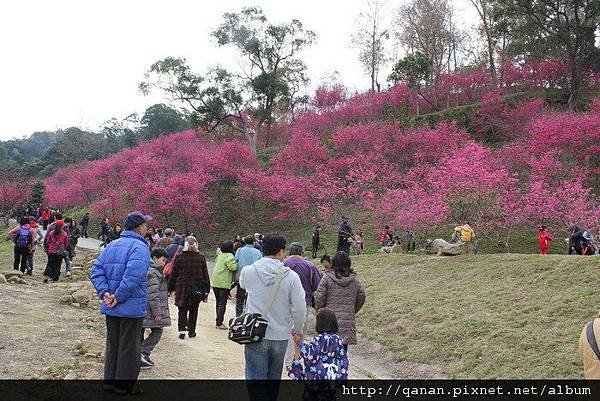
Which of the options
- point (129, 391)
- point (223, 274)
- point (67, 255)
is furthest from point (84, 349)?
point (67, 255)

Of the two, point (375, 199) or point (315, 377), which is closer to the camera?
point (315, 377)

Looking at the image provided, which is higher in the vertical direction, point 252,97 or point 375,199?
point 252,97

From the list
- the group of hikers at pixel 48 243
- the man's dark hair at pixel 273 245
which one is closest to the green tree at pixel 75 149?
the group of hikers at pixel 48 243

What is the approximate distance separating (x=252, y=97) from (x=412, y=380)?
2863cm

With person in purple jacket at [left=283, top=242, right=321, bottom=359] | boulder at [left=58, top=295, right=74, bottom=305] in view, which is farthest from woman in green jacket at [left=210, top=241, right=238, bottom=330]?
boulder at [left=58, top=295, right=74, bottom=305]

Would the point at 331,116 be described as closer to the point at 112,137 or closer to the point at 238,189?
the point at 238,189

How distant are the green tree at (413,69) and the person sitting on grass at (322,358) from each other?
101 feet

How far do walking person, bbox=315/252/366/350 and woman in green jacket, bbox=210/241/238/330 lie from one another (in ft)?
10.6

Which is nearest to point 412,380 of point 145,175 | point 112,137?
point 145,175

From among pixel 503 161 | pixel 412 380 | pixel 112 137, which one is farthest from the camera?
pixel 112 137

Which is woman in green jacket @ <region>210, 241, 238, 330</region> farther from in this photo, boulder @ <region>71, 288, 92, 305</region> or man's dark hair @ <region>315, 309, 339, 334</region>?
man's dark hair @ <region>315, 309, 339, 334</region>

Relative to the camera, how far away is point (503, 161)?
23.5 m

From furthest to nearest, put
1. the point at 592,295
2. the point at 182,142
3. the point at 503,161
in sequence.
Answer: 1. the point at 182,142
2. the point at 503,161
3. the point at 592,295

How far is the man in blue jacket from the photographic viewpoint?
4.50 m
